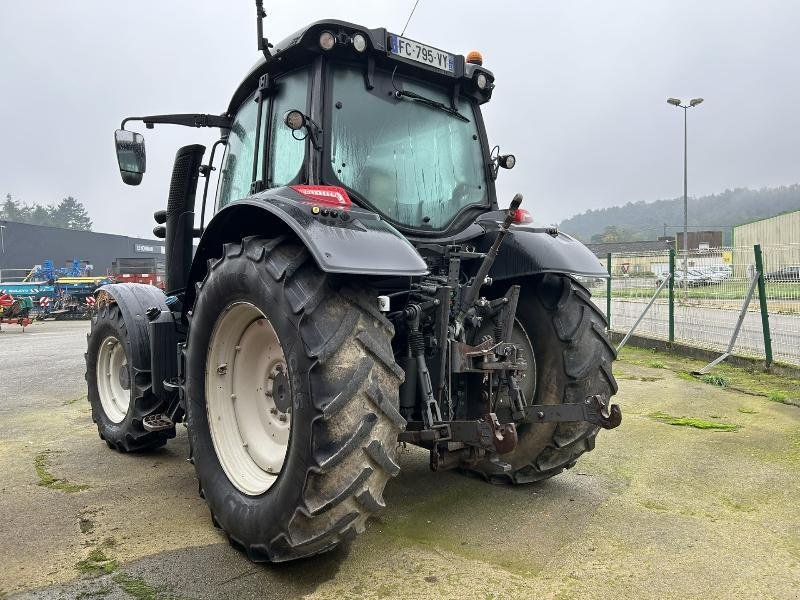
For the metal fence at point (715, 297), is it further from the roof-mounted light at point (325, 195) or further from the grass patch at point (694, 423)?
the roof-mounted light at point (325, 195)

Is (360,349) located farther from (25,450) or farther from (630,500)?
(25,450)

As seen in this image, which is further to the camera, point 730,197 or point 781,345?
point 730,197

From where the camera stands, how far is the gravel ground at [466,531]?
2.47m

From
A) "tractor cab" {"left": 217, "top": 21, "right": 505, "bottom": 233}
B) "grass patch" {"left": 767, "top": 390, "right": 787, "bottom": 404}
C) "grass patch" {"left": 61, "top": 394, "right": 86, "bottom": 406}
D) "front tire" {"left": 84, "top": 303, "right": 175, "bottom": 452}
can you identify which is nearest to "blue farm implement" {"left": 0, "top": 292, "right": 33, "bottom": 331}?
"grass patch" {"left": 61, "top": 394, "right": 86, "bottom": 406}

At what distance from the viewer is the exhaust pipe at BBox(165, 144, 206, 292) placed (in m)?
4.41

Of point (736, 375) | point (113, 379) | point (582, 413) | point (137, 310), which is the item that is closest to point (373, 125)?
point (582, 413)

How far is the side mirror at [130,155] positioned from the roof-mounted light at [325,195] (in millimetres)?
1844

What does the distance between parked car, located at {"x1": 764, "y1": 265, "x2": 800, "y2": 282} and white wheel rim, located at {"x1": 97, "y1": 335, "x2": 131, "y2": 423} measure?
751 centimetres

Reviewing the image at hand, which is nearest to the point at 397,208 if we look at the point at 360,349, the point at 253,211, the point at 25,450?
the point at 253,211

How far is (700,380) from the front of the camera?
7.21 meters

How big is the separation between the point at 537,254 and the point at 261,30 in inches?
76.5

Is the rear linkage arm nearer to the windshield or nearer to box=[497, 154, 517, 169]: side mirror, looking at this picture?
the windshield

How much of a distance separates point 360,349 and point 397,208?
1.11m

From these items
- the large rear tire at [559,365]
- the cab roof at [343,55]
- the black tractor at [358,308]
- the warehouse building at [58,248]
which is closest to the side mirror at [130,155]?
the black tractor at [358,308]
